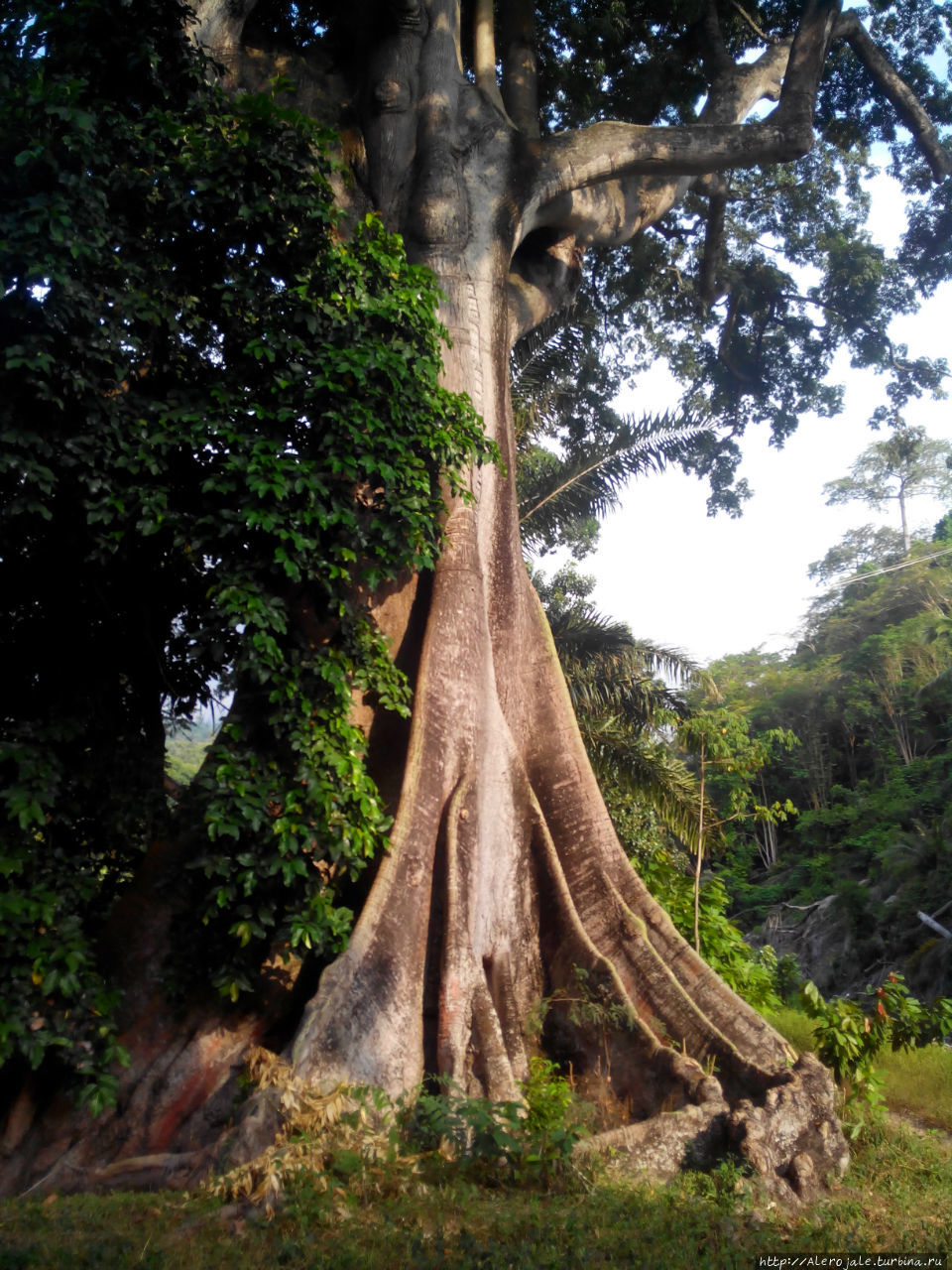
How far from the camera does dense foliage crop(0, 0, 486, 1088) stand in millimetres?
4656

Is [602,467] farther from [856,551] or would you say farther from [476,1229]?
[856,551]

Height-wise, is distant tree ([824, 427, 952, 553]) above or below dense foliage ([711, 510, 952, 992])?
above

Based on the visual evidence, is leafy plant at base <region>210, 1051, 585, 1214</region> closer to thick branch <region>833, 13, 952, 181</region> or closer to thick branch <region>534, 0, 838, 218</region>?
thick branch <region>534, 0, 838, 218</region>

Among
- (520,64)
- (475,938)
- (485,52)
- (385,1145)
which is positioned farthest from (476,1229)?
(520,64)

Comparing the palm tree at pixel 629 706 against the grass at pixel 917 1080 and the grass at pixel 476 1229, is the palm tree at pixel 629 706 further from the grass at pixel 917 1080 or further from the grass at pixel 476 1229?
the grass at pixel 476 1229

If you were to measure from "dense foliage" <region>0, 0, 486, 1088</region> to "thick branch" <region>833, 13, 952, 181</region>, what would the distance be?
311 inches

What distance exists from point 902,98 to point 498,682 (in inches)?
352

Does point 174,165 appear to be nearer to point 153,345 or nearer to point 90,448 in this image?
point 153,345

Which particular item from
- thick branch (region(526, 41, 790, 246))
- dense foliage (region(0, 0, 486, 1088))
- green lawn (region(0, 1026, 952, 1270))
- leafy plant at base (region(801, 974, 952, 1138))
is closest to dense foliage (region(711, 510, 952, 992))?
leafy plant at base (region(801, 974, 952, 1138))

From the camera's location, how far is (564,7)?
11008 millimetres

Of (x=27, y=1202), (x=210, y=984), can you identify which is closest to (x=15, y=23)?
(x=210, y=984)

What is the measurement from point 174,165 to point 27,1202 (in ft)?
17.2

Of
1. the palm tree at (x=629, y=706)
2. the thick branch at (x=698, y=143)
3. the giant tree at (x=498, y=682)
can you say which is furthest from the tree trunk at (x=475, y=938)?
the palm tree at (x=629, y=706)

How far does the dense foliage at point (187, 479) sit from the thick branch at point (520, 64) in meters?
4.39
